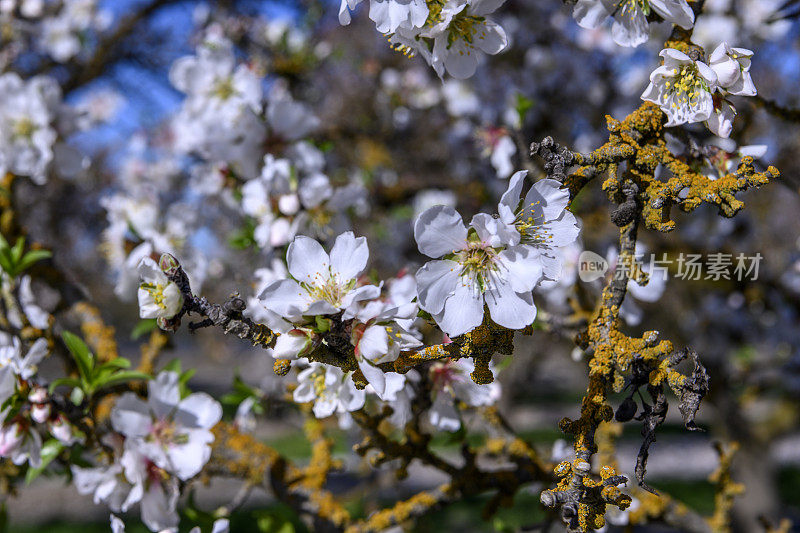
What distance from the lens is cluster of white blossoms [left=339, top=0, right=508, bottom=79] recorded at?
98 cm

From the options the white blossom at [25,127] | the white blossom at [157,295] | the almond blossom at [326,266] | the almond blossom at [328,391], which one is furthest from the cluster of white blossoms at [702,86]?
the white blossom at [25,127]

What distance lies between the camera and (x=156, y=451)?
128 centimetres

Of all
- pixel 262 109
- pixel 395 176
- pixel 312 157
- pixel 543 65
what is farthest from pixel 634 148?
pixel 543 65

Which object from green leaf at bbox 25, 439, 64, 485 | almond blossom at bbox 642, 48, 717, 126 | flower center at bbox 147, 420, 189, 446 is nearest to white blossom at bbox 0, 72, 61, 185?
green leaf at bbox 25, 439, 64, 485

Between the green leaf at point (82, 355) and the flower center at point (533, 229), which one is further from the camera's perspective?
the green leaf at point (82, 355)

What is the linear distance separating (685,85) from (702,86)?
28 mm

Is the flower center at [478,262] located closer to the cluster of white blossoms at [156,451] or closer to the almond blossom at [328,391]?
the almond blossom at [328,391]

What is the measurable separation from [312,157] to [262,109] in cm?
24

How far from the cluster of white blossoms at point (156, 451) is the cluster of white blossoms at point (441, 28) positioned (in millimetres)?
854

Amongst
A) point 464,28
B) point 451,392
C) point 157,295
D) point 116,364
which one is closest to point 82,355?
point 116,364

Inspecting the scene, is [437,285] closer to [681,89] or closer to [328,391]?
[328,391]

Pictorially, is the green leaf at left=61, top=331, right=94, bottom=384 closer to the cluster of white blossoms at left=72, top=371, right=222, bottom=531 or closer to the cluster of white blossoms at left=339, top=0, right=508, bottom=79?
the cluster of white blossoms at left=72, top=371, right=222, bottom=531

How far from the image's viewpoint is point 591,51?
5.21m

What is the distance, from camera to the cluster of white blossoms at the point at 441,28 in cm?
98
